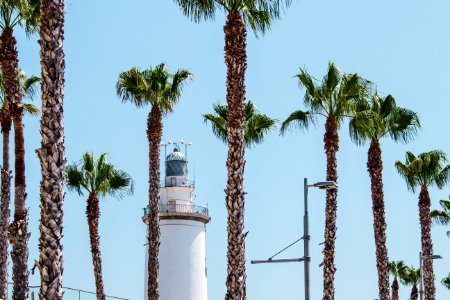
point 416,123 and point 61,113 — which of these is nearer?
point 61,113

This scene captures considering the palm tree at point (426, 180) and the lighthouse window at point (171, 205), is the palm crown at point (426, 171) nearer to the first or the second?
the palm tree at point (426, 180)

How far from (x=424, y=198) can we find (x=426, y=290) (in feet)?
15.5

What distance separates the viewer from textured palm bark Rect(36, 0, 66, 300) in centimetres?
1906

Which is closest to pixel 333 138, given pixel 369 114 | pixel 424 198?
pixel 369 114

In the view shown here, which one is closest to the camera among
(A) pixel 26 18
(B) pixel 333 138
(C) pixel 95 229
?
(A) pixel 26 18

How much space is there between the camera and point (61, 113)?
64.6 ft

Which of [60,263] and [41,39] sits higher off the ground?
[41,39]

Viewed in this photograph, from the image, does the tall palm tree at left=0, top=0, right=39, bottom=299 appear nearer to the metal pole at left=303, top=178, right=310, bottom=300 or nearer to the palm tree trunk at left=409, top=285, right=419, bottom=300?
the metal pole at left=303, top=178, right=310, bottom=300

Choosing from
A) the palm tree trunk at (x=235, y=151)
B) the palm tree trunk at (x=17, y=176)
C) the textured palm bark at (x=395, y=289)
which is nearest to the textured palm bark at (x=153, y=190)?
the palm tree trunk at (x=17, y=176)

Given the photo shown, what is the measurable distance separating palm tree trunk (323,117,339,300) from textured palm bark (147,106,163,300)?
689cm

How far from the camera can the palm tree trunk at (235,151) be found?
24.7 m

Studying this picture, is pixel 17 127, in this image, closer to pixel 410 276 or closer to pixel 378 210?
pixel 378 210

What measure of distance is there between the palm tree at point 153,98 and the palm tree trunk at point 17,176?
8.91 meters

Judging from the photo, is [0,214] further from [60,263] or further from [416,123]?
[416,123]
